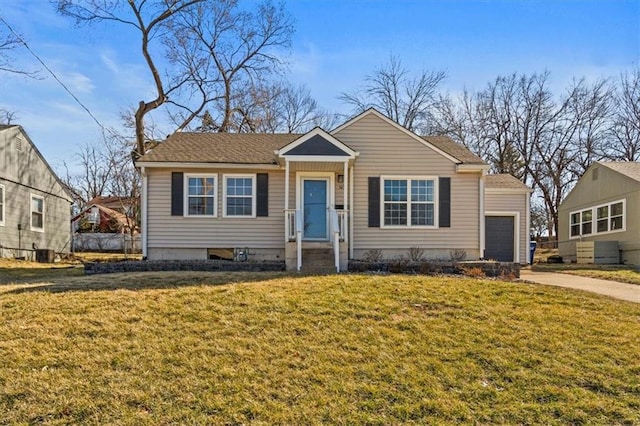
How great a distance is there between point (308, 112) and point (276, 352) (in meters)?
31.3

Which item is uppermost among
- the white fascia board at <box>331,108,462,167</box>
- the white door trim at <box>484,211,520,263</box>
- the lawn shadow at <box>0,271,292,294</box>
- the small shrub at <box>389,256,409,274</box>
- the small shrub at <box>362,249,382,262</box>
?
the white fascia board at <box>331,108,462,167</box>

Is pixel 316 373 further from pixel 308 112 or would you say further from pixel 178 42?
pixel 308 112

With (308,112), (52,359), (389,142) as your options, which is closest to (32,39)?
(389,142)

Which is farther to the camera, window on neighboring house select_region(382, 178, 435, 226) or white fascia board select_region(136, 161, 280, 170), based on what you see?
window on neighboring house select_region(382, 178, 435, 226)

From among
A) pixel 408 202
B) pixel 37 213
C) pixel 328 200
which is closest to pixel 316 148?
pixel 328 200

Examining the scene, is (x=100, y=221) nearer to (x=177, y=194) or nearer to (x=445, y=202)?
(x=177, y=194)

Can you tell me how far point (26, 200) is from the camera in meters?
18.9

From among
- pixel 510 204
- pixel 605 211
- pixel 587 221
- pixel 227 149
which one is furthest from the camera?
pixel 587 221

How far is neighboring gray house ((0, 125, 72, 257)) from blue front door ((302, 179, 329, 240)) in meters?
11.8

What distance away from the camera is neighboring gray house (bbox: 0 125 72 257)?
57.1 feet

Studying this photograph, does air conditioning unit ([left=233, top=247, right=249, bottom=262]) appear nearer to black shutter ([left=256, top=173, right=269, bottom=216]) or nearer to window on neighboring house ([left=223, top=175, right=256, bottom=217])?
window on neighboring house ([left=223, top=175, right=256, bottom=217])

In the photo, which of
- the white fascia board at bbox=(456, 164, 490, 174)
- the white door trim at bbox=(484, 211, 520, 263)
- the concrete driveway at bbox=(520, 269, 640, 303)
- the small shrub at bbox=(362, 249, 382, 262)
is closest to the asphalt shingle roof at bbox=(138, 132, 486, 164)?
the white fascia board at bbox=(456, 164, 490, 174)

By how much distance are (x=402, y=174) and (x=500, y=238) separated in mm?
6042

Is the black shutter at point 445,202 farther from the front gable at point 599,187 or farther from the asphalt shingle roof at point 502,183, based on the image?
the front gable at point 599,187
